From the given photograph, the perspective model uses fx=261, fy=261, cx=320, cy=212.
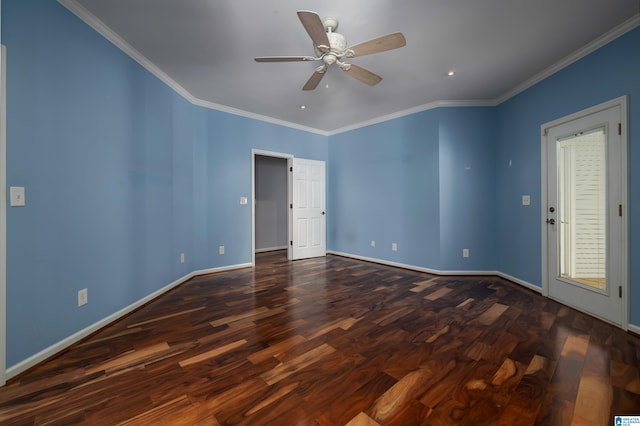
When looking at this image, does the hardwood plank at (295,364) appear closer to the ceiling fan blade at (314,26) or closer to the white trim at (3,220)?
the white trim at (3,220)

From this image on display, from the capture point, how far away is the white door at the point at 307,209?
5465 mm

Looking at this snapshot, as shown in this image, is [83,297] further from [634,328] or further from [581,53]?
[581,53]

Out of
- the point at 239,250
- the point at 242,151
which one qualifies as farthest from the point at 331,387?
the point at 242,151

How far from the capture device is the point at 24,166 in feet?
5.96

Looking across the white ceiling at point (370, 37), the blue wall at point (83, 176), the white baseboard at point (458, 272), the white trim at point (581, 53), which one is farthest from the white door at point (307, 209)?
the white trim at point (581, 53)

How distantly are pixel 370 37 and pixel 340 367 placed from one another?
115 inches

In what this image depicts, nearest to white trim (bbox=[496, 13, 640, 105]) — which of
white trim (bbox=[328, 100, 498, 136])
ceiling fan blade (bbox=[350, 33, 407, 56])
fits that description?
white trim (bbox=[328, 100, 498, 136])

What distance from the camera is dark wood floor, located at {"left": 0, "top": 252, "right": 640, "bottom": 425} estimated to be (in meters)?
1.44

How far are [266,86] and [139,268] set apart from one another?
2.80 metres

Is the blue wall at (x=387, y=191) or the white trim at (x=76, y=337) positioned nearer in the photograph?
the white trim at (x=76, y=337)

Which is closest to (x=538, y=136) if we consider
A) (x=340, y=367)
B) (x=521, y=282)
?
(x=521, y=282)

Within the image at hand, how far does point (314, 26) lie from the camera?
73.9 inches

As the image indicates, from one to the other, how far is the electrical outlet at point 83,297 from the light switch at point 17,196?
0.86 meters

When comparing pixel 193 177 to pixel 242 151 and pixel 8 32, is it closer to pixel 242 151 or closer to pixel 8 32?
pixel 242 151
